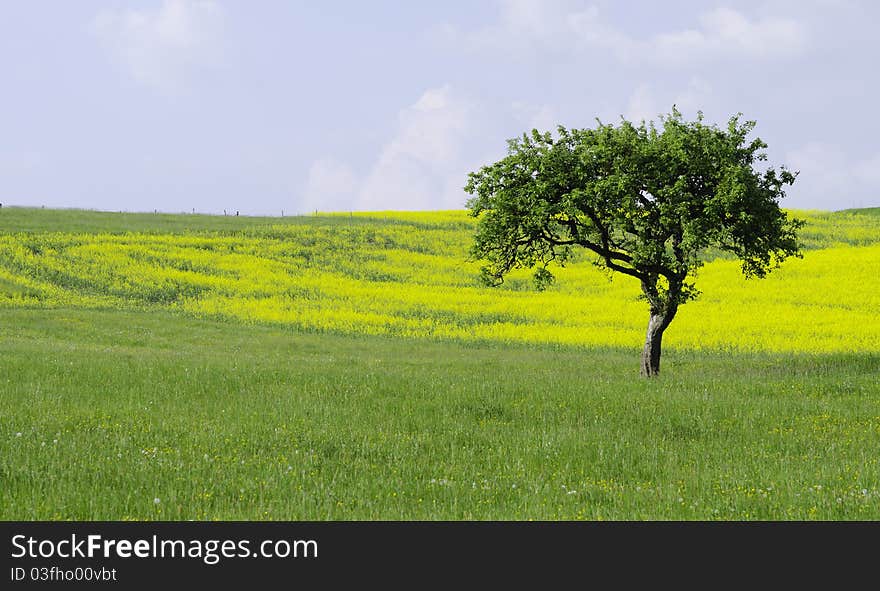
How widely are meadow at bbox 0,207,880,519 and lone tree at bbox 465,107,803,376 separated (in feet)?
12.9

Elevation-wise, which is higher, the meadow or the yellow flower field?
the yellow flower field

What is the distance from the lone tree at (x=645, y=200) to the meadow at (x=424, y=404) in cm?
392

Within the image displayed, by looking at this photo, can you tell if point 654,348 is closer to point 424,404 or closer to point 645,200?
point 645,200

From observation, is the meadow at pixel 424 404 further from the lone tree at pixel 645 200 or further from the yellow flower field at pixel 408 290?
the lone tree at pixel 645 200

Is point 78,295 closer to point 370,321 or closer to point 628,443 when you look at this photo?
point 370,321

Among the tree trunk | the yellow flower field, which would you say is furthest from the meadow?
the tree trunk

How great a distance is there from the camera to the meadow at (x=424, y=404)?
11570 mm

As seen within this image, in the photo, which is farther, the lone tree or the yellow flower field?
the yellow flower field

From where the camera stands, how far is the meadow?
11570 mm

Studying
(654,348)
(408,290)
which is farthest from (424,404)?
(408,290)

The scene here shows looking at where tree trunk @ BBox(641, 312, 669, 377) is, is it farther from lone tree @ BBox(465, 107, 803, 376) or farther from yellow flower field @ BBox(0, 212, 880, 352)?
yellow flower field @ BBox(0, 212, 880, 352)

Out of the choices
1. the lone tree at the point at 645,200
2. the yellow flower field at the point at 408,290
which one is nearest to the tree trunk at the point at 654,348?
the lone tree at the point at 645,200

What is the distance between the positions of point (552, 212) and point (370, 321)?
2089 cm

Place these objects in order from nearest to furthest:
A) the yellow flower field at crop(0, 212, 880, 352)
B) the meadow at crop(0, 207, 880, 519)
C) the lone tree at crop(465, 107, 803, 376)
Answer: the meadow at crop(0, 207, 880, 519)
the lone tree at crop(465, 107, 803, 376)
the yellow flower field at crop(0, 212, 880, 352)
